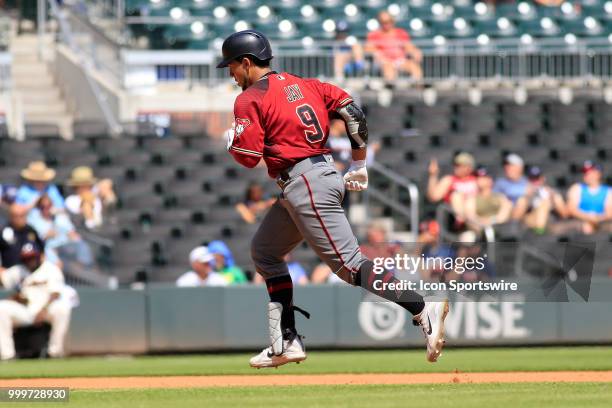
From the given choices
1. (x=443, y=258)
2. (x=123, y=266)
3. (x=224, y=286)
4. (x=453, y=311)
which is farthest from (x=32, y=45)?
(x=443, y=258)

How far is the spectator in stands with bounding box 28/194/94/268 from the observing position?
13891 millimetres

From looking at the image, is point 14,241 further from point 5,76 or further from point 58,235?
point 5,76

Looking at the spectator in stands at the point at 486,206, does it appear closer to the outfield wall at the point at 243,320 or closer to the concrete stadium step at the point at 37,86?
the outfield wall at the point at 243,320

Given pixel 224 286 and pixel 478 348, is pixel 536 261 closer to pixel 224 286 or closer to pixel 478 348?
pixel 478 348

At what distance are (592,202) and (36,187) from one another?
614cm

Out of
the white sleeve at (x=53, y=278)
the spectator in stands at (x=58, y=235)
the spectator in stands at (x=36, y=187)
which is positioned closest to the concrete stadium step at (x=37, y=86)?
the spectator in stands at (x=36, y=187)

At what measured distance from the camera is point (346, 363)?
1175 centimetres

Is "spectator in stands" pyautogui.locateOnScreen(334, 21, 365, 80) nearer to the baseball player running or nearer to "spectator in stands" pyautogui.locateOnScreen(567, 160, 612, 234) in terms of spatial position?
"spectator in stands" pyautogui.locateOnScreen(567, 160, 612, 234)

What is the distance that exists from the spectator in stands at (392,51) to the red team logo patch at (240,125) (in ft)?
36.3

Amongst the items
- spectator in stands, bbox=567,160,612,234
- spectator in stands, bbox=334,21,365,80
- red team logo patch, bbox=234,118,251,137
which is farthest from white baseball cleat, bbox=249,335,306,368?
spectator in stands, bbox=334,21,365,80

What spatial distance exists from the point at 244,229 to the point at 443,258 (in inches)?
268

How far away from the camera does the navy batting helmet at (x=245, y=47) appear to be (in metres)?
7.84

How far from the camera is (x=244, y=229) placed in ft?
49.4

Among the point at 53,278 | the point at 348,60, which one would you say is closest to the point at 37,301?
the point at 53,278
